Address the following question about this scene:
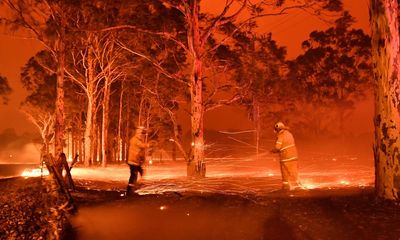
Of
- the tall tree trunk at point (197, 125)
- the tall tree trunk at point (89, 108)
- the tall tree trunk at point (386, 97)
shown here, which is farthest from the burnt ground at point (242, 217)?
the tall tree trunk at point (89, 108)

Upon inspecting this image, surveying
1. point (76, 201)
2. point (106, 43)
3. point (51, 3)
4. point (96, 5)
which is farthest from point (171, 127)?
point (76, 201)

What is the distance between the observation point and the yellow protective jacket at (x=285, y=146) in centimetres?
1300

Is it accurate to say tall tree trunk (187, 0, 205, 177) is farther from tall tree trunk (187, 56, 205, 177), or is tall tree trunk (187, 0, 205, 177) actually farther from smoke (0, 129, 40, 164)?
smoke (0, 129, 40, 164)

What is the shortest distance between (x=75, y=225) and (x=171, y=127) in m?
46.2

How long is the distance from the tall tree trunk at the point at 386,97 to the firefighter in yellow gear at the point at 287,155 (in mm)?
2877

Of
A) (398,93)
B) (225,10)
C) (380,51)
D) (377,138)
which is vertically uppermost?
(225,10)

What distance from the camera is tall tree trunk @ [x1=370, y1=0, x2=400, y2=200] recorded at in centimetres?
1016

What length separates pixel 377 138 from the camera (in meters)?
10.4

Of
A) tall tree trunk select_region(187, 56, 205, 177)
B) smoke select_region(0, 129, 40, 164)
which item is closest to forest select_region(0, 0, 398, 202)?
tall tree trunk select_region(187, 56, 205, 177)

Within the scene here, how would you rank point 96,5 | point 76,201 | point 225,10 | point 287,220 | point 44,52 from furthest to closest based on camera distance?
point 44,52, point 96,5, point 225,10, point 76,201, point 287,220

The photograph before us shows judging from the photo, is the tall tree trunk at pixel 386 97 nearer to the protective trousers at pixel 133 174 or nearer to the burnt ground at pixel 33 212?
the protective trousers at pixel 133 174

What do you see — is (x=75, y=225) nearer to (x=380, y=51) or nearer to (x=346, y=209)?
(x=346, y=209)

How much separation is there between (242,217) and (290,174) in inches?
152

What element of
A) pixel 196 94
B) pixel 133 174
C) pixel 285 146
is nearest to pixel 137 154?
pixel 133 174
